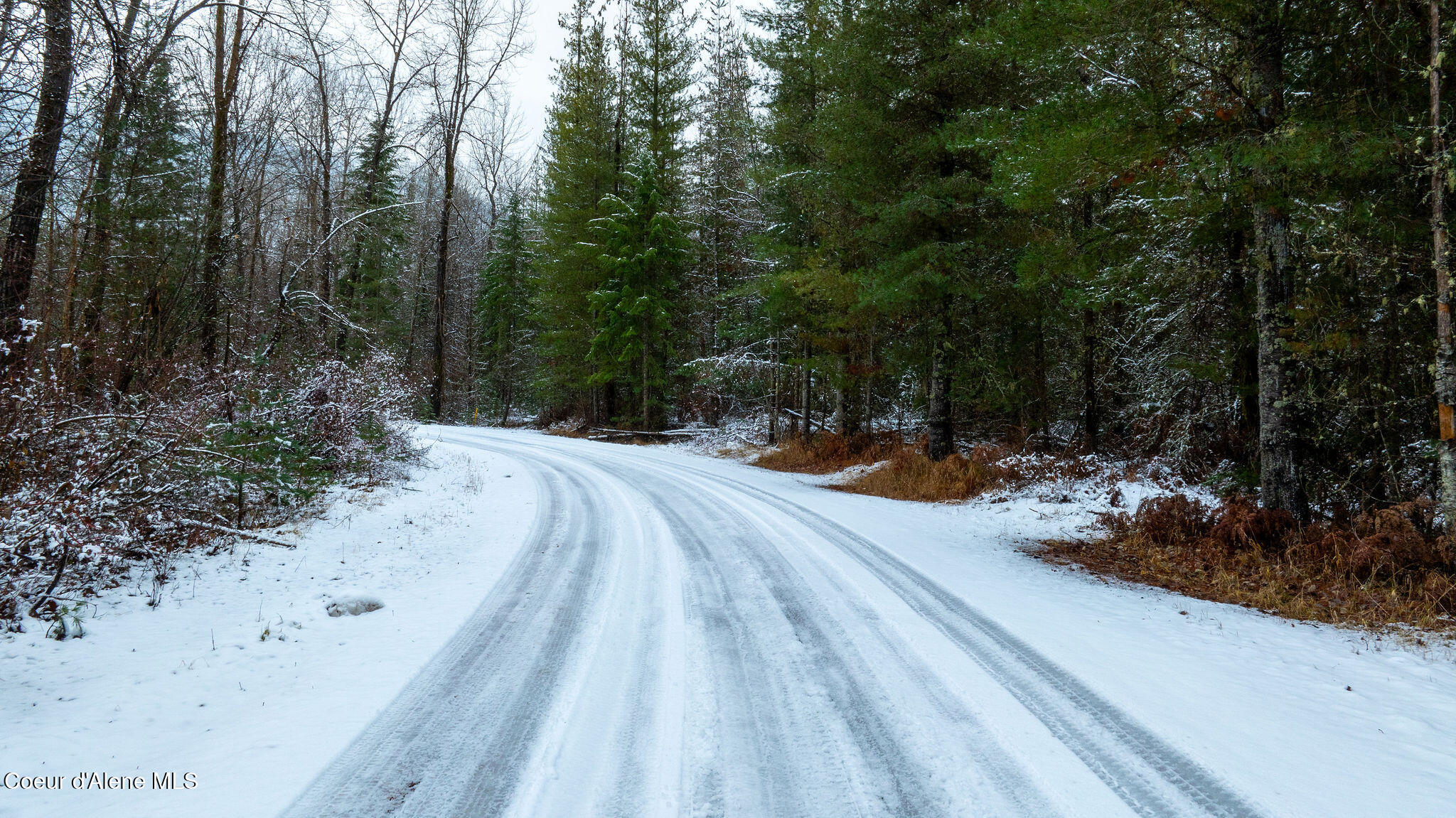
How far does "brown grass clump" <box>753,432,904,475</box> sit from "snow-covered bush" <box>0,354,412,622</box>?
9617 mm

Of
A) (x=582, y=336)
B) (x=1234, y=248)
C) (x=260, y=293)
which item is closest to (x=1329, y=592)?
(x=1234, y=248)

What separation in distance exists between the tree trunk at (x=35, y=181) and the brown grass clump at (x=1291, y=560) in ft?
31.9

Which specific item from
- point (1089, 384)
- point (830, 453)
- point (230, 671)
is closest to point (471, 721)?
point (230, 671)

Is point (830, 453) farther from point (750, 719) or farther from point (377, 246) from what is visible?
point (377, 246)

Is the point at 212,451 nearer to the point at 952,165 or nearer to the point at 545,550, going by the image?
the point at 545,550

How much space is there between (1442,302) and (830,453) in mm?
10954

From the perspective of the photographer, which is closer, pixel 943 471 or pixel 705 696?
pixel 705 696

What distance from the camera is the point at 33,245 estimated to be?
5.75 meters

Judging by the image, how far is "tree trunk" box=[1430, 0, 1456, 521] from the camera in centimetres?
499

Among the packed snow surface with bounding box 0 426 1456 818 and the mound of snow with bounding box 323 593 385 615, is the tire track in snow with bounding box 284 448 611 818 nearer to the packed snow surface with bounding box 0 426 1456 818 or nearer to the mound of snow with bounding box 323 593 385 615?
the packed snow surface with bounding box 0 426 1456 818

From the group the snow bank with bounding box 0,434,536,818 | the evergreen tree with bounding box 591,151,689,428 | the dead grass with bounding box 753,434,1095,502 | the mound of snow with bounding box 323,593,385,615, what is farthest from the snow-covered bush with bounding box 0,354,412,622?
the evergreen tree with bounding box 591,151,689,428

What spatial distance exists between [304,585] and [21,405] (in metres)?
2.28

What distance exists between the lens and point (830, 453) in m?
15.3

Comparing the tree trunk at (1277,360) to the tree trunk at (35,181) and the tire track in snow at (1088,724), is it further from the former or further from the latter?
the tree trunk at (35,181)
